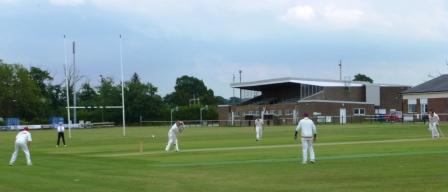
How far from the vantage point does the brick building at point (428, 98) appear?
85.6m

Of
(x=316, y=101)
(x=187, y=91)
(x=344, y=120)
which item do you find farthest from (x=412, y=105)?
(x=187, y=91)

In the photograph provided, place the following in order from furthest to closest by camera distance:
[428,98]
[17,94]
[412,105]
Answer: [17,94] → [412,105] → [428,98]

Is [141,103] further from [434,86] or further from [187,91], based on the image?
[434,86]

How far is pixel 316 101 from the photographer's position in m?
106

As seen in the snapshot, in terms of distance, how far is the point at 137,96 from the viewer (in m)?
133

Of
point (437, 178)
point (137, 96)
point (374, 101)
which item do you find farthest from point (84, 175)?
point (137, 96)

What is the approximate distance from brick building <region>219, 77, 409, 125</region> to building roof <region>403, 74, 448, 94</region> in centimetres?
1130

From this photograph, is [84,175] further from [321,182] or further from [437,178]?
[437,178]

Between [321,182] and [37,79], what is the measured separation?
139 meters

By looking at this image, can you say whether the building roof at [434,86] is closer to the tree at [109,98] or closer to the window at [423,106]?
the window at [423,106]

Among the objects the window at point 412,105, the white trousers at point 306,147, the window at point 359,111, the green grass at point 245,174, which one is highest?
the window at point 412,105

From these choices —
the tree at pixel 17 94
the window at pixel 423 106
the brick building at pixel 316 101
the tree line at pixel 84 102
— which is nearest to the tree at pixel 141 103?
the tree line at pixel 84 102

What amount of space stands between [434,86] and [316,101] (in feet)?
70.1

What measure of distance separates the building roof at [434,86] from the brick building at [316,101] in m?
11.3
